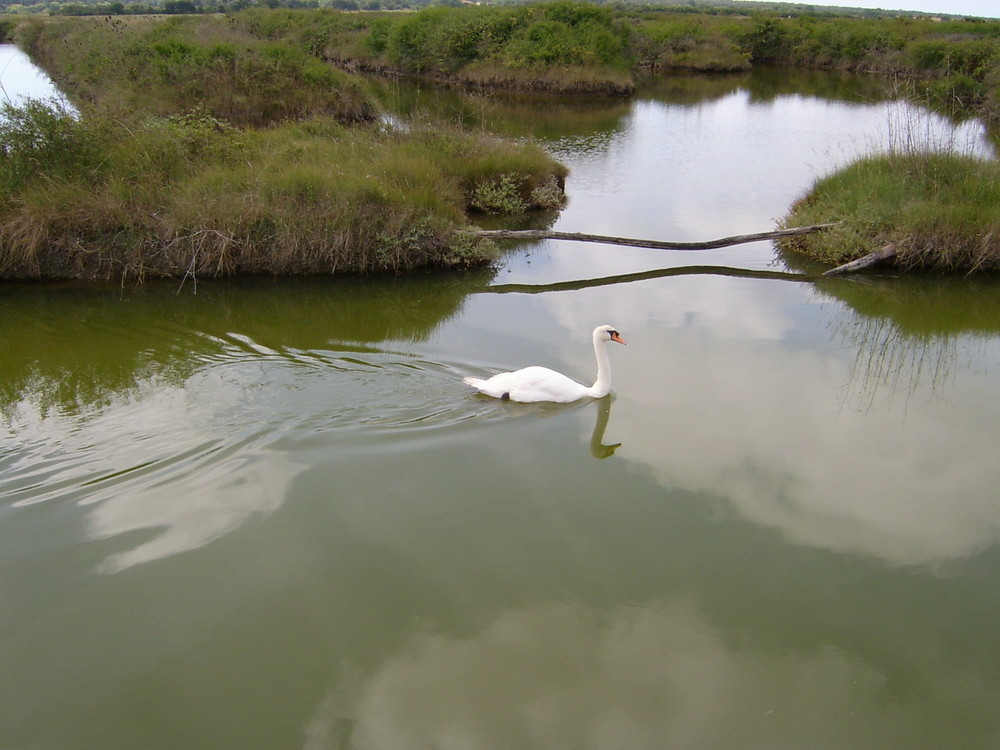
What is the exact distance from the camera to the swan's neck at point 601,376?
728cm

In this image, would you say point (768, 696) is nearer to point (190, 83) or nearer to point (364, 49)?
point (190, 83)

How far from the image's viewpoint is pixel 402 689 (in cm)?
429

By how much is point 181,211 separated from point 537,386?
5.70 metres

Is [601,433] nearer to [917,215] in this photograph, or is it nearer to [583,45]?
[917,215]

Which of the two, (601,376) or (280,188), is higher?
(280,188)

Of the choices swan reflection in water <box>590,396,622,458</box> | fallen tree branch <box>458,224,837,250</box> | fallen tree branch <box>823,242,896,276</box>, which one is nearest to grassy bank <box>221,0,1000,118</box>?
fallen tree branch <box>458,224,837,250</box>

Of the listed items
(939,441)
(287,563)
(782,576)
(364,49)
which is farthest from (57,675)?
(364,49)

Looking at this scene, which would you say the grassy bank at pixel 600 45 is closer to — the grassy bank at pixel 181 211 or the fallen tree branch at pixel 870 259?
the fallen tree branch at pixel 870 259

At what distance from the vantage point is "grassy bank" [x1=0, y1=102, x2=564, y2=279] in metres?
9.94

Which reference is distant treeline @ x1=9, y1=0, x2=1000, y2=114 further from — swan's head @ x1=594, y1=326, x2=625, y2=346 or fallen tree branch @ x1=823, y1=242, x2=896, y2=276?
swan's head @ x1=594, y1=326, x2=625, y2=346

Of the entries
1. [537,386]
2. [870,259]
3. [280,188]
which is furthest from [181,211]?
[870,259]

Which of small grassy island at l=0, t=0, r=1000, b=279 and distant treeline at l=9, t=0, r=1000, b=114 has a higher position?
distant treeline at l=9, t=0, r=1000, b=114

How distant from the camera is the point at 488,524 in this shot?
564cm

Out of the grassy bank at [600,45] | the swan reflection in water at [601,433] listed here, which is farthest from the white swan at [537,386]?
the grassy bank at [600,45]
